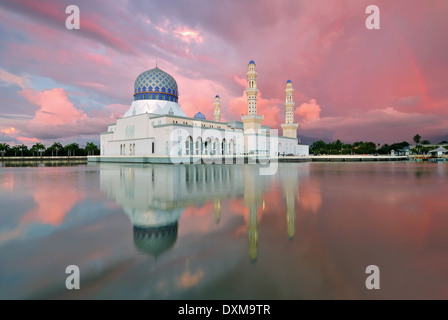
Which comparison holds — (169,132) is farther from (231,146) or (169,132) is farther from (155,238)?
(155,238)

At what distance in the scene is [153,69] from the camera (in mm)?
41188

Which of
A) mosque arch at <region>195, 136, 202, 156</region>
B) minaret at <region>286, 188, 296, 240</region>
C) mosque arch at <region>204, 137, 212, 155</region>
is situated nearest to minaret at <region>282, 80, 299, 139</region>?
mosque arch at <region>204, 137, 212, 155</region>

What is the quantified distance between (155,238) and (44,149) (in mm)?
90095

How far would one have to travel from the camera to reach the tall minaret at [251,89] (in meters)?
45.6

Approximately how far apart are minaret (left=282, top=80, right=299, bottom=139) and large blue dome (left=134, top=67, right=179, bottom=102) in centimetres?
2829

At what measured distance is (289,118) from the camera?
58.6 metres

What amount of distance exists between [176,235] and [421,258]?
131 inches

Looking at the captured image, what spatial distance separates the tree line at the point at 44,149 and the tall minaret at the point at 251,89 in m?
51.7

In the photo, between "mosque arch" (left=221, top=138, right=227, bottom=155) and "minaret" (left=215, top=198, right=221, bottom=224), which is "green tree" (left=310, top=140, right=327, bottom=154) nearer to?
"mosque arch" (left=221, top=138, right=227, bottom=155)

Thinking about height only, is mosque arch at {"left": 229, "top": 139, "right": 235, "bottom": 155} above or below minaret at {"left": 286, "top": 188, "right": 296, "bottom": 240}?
above

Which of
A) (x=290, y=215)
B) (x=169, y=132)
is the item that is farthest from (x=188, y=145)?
(x=290, y=215)

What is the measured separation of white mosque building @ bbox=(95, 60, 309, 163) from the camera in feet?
113

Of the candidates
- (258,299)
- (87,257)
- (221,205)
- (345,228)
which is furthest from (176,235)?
(345,228)

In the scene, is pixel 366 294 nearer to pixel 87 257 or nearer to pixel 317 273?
pixel 317 273
